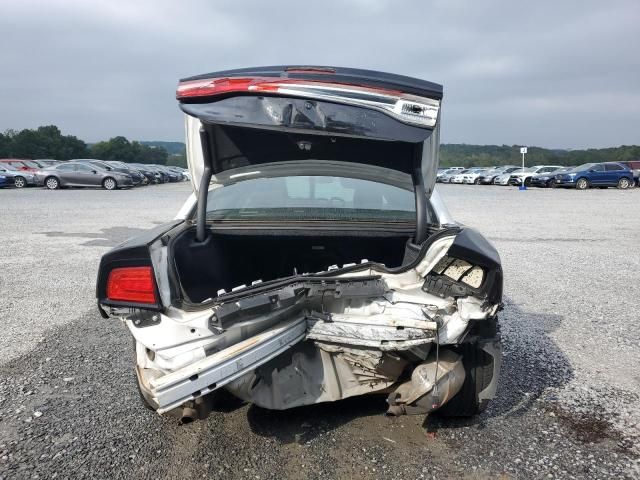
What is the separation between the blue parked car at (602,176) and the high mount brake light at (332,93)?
1115 inches

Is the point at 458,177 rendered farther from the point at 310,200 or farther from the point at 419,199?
the point at 419,199

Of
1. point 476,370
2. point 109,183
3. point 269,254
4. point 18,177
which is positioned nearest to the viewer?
point 476,370

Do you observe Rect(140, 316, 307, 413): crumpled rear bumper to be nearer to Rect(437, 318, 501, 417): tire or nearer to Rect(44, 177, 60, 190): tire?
Rect(437, 318, 501, 417): tire

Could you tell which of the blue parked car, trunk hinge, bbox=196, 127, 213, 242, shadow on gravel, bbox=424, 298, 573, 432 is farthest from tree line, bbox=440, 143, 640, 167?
trunk hinge, bbox=196, 127, 213, 242

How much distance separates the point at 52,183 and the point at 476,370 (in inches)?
1036

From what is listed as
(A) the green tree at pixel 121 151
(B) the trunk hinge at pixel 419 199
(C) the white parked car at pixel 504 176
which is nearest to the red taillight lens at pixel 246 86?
(B) the trunk hinge at pixel 419 199

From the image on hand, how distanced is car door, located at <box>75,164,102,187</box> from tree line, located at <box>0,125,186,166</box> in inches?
821

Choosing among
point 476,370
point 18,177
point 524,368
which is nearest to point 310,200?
point 476,370

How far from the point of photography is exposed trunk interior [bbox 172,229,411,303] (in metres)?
3.15

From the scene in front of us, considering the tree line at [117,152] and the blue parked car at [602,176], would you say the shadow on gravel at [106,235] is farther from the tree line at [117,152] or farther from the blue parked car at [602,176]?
the tree line at [117,152]

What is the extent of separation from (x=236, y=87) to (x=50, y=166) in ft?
87.6

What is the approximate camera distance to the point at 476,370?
2.67 metres

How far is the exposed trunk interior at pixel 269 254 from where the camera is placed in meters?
3.15

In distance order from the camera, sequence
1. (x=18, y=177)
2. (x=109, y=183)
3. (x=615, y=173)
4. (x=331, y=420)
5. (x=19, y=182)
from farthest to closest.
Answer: (x=615, y=173), (x=19, y=182), (x=18, y=177), (x=109, y=183), (x=331, y=420)
